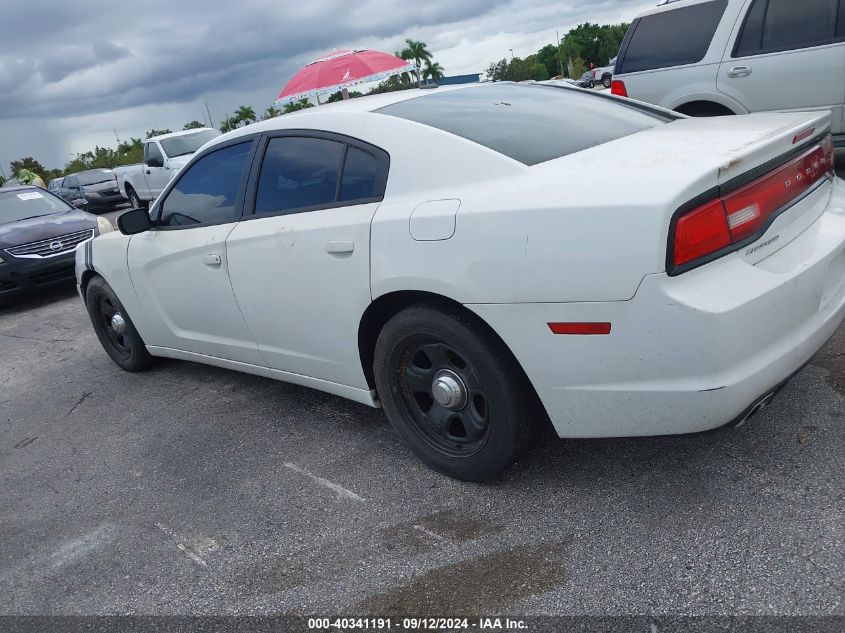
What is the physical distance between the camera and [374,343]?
316 centimetres

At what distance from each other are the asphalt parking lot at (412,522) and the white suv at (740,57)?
3.79m

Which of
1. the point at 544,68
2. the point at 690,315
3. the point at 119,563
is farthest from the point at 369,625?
the point at 544,68

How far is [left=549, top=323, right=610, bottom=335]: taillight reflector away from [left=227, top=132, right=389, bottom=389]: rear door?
0.84 m

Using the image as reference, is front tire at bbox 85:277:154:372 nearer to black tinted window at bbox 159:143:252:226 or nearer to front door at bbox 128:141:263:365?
front door at bbox 128:141:263:365

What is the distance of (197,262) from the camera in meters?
3.87

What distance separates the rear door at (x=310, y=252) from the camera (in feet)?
9.86

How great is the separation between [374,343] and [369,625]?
4.00ft

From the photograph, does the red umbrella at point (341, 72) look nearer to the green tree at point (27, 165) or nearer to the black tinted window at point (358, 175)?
the black tinted window at point (358, 175)

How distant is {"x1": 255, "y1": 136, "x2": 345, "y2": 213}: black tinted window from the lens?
Answer: 3.21 m

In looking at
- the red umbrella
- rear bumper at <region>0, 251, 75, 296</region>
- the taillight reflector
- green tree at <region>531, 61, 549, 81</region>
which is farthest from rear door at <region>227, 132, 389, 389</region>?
green tree at <region>531, 61, 549, 81</region>

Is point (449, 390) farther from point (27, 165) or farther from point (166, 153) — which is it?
point (27, 165)

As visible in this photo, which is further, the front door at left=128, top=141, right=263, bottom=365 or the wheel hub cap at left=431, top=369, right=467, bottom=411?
the front door at left=128, top=141, right=263, bottom=365

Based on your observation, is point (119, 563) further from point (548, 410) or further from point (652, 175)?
point (652, 175)

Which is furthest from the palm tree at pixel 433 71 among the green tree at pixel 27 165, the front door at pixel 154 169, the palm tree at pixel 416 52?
the front door at pixel 154 169
